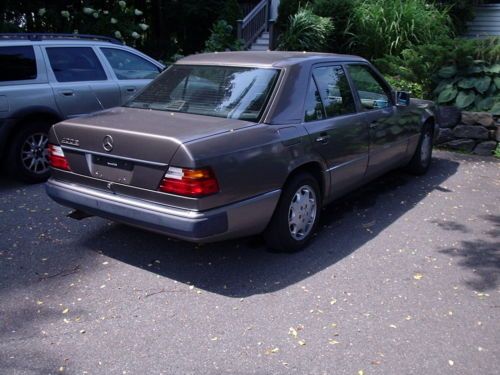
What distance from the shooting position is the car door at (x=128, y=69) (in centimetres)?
749

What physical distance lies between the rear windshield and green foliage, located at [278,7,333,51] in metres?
8.85

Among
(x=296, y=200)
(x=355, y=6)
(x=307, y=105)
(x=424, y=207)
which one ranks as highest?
(x=355, y=6)

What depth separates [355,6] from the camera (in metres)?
13.7

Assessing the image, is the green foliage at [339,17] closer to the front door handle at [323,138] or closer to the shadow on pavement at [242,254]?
the shadow on pavement at [242,254]

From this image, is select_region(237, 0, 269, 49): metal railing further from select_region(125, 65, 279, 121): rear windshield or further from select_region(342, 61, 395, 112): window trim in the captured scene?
select_region(125, 65, 279, 121): rear windshield

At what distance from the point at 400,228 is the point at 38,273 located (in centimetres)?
332

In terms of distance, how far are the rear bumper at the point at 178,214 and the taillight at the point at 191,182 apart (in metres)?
0.14

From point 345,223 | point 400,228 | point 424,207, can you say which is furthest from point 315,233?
point 424,207

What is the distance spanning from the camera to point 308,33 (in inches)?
529

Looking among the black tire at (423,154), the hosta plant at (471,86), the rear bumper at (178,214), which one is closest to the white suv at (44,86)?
the rear bumper at (178,214)

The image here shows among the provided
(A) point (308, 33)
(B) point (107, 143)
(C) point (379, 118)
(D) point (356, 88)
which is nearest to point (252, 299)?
(B) point (107, 143)

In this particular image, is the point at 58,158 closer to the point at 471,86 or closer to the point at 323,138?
the point at 323,138

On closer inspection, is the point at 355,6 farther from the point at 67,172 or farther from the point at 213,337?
the point at 213,337

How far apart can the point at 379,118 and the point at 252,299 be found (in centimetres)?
267
